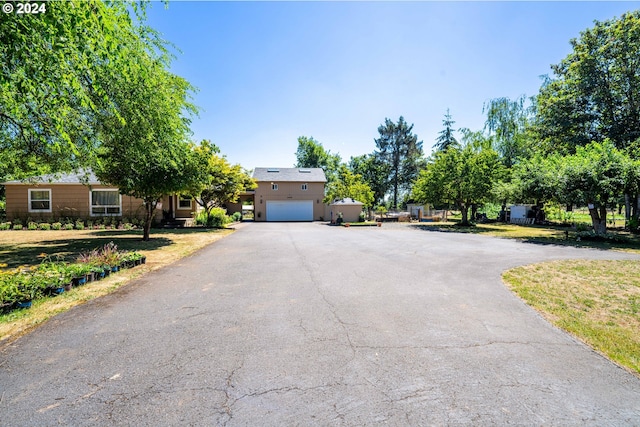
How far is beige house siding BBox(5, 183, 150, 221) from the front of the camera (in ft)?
66.1

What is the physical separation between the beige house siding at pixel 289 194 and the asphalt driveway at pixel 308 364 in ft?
90.4

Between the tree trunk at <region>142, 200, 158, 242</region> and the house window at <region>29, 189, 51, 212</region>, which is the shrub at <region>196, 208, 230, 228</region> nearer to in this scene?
the tree trunk at <region>142, 200, 158, 242</region>

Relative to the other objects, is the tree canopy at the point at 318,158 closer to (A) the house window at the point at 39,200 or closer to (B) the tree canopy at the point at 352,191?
(B) the tree canopy at the point at 352,191

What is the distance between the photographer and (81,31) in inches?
165

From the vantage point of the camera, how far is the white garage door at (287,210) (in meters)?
33.3

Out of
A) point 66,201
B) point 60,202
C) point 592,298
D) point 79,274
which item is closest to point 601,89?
point 592,298

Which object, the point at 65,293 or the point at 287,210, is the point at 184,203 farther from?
the point at 65,293

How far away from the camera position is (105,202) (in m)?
21.0

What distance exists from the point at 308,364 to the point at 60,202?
24800 millimetres

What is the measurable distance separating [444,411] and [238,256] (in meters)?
8.23

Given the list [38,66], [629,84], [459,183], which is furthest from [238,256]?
[629,84]

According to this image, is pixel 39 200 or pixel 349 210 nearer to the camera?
pixel 39 200

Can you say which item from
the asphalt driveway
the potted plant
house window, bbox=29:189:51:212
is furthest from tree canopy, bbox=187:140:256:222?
the asphalt driveway

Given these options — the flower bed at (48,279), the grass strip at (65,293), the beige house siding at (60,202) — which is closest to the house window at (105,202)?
the beige house siding at (60,202)
